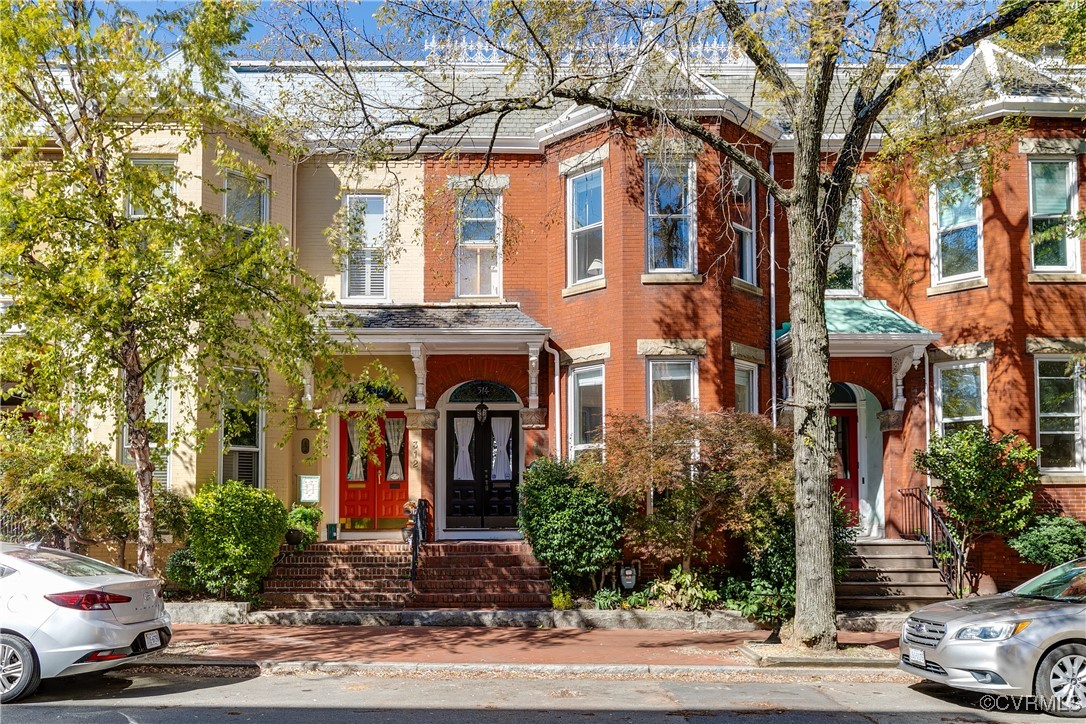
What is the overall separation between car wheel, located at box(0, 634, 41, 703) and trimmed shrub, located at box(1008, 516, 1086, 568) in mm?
13490

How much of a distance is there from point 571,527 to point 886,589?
5236 millimetres

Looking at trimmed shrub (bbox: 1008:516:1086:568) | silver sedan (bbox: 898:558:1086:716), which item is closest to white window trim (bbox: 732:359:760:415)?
trimmed shrub (bbox: 1008:516:1086:568)

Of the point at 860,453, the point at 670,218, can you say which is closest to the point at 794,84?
the point at 670,218

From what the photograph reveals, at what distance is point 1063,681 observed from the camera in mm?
8414

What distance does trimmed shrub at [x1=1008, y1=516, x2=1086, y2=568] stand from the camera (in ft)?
47.4

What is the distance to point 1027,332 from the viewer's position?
15.8 metres

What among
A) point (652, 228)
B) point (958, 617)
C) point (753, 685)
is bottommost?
point (753, 685)

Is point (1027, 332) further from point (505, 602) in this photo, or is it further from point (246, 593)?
point (246, 593)

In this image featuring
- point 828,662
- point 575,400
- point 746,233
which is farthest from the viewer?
point 746,233

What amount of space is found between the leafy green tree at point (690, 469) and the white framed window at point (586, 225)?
324 cm

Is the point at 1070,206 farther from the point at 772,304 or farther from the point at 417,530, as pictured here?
the point at 417,530

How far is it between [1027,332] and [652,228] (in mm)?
6416

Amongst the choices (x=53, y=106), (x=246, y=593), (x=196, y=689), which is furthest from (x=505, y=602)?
(x=53, y=106)

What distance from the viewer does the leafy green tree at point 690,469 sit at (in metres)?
13.3
